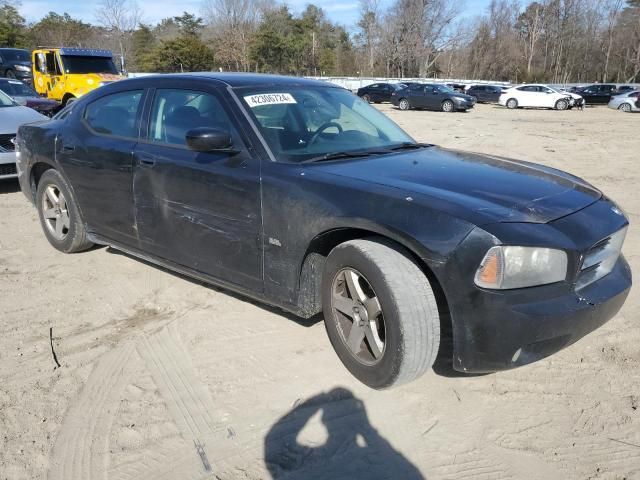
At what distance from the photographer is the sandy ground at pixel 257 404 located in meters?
2.34

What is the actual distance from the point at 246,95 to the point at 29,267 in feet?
9.11

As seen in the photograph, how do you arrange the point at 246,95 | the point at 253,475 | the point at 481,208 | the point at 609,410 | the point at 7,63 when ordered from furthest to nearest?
the point at 7,63 → the point at 246,95 → the point at 609,410 → the point at 481,208 → the point at 253,475

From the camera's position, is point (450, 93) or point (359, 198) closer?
point (359, 198)

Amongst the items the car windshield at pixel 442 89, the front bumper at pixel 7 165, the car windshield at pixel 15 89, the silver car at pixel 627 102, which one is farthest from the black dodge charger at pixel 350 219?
the silver car at pixel 627 102

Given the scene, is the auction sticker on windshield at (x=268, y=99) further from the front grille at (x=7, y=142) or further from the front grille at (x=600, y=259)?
the front grille at (x=7, y=142)

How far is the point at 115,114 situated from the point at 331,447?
3.11 meters

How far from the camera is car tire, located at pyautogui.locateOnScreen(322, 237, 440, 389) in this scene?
253 centimetres

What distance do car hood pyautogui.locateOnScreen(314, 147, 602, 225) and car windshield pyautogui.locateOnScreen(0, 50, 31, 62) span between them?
25403 millimetres

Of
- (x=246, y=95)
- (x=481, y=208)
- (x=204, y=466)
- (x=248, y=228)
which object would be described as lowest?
(x=204, y=466)

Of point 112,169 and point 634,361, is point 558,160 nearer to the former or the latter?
point 634,361

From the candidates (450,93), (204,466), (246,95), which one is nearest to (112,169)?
(246,95)

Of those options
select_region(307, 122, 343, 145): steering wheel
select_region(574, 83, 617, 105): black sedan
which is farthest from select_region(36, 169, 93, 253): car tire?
select_region(574, 83, 617, 105): black sedan

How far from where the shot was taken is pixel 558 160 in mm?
10703

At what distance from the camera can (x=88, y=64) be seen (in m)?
16.4
